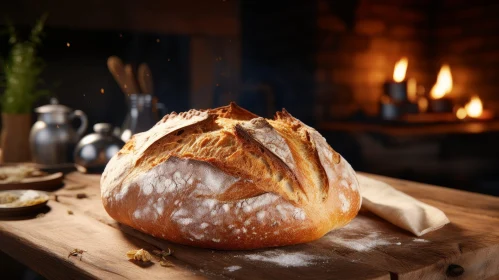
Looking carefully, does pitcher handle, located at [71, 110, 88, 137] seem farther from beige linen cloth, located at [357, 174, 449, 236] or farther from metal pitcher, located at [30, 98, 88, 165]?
beige linen cloth, located at [357, 174, 449, 236]

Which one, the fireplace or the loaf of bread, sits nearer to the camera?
the loaf of bread

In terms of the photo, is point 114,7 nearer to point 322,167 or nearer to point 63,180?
point 63,180

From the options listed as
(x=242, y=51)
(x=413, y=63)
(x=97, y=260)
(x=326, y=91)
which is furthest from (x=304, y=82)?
(x=97, y=260)

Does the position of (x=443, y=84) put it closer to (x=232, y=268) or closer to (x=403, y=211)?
(x=403, y=211)

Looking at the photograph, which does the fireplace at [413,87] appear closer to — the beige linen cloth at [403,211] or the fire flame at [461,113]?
the fire flame at [461,113]

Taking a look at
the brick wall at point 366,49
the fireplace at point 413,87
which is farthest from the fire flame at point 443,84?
the brick wall at point 366,49

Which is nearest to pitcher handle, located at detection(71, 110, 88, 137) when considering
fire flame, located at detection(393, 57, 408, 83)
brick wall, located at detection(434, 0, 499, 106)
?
fire flame, located at detection(393, 57, 408, 83)
